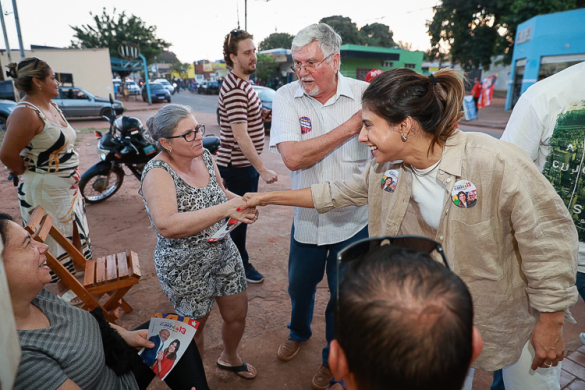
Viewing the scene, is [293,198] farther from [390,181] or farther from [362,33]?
[362,33]

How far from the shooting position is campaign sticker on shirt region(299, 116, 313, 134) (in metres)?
2.29

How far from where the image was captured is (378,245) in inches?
38.8

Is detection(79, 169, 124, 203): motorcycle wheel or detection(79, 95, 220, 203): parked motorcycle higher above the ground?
detection(79, 95, 220, 203): parked motorcycle

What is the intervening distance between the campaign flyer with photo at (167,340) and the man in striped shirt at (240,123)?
4.73 feet

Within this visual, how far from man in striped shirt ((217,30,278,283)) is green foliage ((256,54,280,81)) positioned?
1271 inches

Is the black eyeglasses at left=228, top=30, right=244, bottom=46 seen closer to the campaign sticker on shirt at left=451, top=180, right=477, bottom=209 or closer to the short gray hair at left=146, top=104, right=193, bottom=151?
the short gray hair at left=146, top=104, right=193, bottom=151

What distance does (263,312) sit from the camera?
10.8 feet

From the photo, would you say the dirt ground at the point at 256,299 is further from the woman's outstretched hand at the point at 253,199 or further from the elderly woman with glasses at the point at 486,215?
the woman's outstretched hand at the point at 253,199

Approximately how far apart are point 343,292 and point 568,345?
294cm

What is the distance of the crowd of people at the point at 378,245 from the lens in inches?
30.3

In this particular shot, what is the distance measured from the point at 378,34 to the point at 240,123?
56.9m

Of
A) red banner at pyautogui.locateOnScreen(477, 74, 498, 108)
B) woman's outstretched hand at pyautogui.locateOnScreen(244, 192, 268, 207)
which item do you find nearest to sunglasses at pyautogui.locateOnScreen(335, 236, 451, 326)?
woman's outstretched hand at pyautogui.locateOnScreen(244, 192, 268, 207)

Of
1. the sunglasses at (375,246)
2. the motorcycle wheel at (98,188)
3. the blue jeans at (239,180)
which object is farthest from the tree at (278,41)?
the sunglasses at (375,246)

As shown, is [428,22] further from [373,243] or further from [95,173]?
[373,243]
